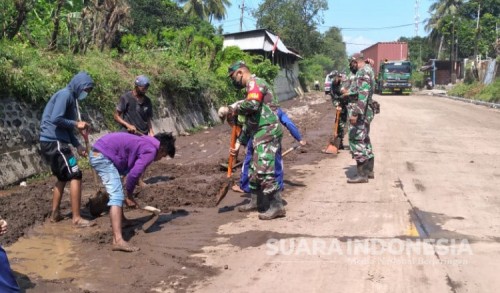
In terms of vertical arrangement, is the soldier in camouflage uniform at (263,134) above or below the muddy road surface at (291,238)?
above

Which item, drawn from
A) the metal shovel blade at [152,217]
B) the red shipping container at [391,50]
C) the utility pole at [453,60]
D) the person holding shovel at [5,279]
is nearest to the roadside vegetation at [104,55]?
the metal shovel blade at [152,217]

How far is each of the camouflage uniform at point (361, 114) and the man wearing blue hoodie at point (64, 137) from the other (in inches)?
161

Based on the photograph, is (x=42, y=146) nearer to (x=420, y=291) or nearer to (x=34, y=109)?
(x=34, y=109)

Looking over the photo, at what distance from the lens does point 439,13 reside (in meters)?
61.1

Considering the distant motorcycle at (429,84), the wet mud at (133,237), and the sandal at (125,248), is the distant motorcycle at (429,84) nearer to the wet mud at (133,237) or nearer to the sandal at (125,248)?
the wet mud at (133,237)

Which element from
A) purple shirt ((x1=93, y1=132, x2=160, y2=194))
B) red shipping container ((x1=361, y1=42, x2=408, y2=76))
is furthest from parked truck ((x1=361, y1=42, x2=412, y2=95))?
purple shirt ((x1=93, y1=132, x2=160, y2=194))

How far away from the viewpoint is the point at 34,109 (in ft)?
27.8

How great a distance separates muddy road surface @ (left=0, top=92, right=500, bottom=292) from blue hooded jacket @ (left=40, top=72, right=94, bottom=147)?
1.02 m

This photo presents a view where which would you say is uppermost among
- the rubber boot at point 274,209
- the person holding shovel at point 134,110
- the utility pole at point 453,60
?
the utility pole at point 453,60

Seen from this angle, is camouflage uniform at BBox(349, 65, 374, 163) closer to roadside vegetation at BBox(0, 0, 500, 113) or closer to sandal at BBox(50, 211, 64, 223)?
sandal at BBox(50, 211, 64, 223)

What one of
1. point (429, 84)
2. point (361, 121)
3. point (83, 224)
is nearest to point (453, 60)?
point (429, 84)

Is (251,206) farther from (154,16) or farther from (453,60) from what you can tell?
(453,60)

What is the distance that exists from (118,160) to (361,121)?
424cm

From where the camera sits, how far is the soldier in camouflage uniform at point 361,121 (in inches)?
307
